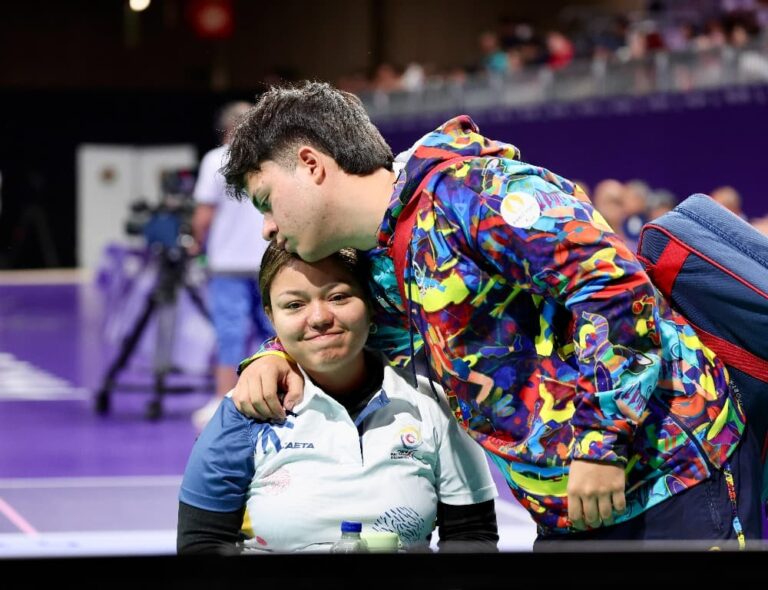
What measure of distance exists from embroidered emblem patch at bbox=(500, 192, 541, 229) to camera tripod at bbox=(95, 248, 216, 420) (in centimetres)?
660

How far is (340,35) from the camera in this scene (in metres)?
26.8

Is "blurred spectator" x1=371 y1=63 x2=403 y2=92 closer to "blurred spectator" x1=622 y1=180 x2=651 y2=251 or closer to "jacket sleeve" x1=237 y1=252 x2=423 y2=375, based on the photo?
"blurred spectator" x1=622 y1=180 x2=651 y2=251

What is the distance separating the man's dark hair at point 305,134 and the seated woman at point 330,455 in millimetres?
235

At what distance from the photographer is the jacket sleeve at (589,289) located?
181 cm

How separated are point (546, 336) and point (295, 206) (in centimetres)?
46

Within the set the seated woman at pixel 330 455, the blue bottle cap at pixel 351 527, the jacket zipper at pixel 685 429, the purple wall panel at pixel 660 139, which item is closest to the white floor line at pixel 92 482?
the seated woman at pixel 330 455

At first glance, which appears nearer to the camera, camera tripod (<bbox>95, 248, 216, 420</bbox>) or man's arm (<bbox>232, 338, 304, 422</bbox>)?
man's arm (<bbox>232, 338, 304, 422</bbox>)

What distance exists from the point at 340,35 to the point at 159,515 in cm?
2224

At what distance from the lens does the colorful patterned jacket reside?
5.98 feet

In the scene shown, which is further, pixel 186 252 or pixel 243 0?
pixel 243 0

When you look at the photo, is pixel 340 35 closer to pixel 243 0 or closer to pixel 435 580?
pixel 243 0

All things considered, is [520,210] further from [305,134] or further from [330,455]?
[330,455]

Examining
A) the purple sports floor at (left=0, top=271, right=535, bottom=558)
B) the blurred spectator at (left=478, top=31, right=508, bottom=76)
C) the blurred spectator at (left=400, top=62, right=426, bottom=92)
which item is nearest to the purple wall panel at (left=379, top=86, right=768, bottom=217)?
the blurred spectator at (left=478, top=31, right=508, bottom=76)

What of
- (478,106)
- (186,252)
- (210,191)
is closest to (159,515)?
(210,191)
